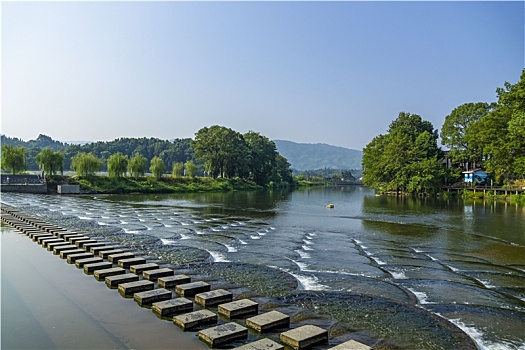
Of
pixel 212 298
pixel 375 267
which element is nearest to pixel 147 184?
pixel 375 267

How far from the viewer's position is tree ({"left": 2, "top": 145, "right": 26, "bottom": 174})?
178 feet

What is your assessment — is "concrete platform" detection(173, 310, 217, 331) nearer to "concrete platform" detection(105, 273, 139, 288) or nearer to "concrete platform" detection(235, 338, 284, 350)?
"concrete platform" detection(235, 338, 284, 350)

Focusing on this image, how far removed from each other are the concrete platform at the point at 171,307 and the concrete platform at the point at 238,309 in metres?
0.61

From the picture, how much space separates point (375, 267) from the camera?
487 inches

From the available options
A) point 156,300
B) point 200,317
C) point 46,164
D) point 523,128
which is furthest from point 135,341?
point 46,164

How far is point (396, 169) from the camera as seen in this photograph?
2445 inches

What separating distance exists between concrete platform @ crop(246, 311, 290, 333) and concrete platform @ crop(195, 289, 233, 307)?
118 centimetres

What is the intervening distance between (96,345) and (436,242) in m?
15.6

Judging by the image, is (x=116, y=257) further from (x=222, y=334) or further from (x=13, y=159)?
(x=13, y=159)

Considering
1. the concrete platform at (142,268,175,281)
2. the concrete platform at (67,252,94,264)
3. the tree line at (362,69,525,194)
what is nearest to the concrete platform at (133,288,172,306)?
the concrete platform at (142,268,175,281)

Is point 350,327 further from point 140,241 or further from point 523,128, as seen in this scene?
point 523,128

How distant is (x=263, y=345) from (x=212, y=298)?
2.32 meters

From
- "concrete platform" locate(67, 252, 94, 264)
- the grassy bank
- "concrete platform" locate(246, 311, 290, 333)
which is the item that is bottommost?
"concrete platform" locate(246, 311, 290, 333)

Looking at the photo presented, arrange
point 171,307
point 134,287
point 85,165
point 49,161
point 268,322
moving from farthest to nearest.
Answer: point 85,165
point 49,161
point 134,287
point 171,307
point 268,322
